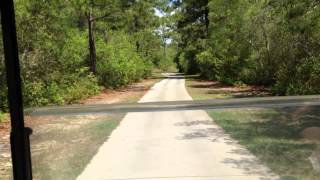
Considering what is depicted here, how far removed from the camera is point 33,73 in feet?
50.2

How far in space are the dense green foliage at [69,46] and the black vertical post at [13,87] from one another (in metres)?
4.30

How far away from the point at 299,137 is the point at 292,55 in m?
18.0

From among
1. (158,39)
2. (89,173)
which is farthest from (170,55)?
(89,173)

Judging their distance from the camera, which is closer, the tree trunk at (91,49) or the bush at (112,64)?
the tree trunk at (91,49)

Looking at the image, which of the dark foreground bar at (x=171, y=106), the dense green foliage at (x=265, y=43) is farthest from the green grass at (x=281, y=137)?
the dense green foliage at (x=265, y=43)

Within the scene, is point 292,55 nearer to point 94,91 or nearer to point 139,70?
point 94,91

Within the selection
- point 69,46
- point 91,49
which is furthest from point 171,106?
point 91,49

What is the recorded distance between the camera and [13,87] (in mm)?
Result: 1543

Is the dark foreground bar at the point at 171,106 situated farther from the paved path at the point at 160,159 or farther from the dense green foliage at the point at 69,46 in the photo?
the dense green foliage at the point at 69,46

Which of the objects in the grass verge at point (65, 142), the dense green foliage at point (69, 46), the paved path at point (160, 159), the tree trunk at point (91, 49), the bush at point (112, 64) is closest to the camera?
the grass verge at point (65, 142)

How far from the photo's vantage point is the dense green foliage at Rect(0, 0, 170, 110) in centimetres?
1538

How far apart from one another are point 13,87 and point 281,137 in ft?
5.06

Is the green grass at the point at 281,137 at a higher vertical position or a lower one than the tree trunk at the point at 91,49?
lower

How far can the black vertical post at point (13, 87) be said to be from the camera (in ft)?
5.06
